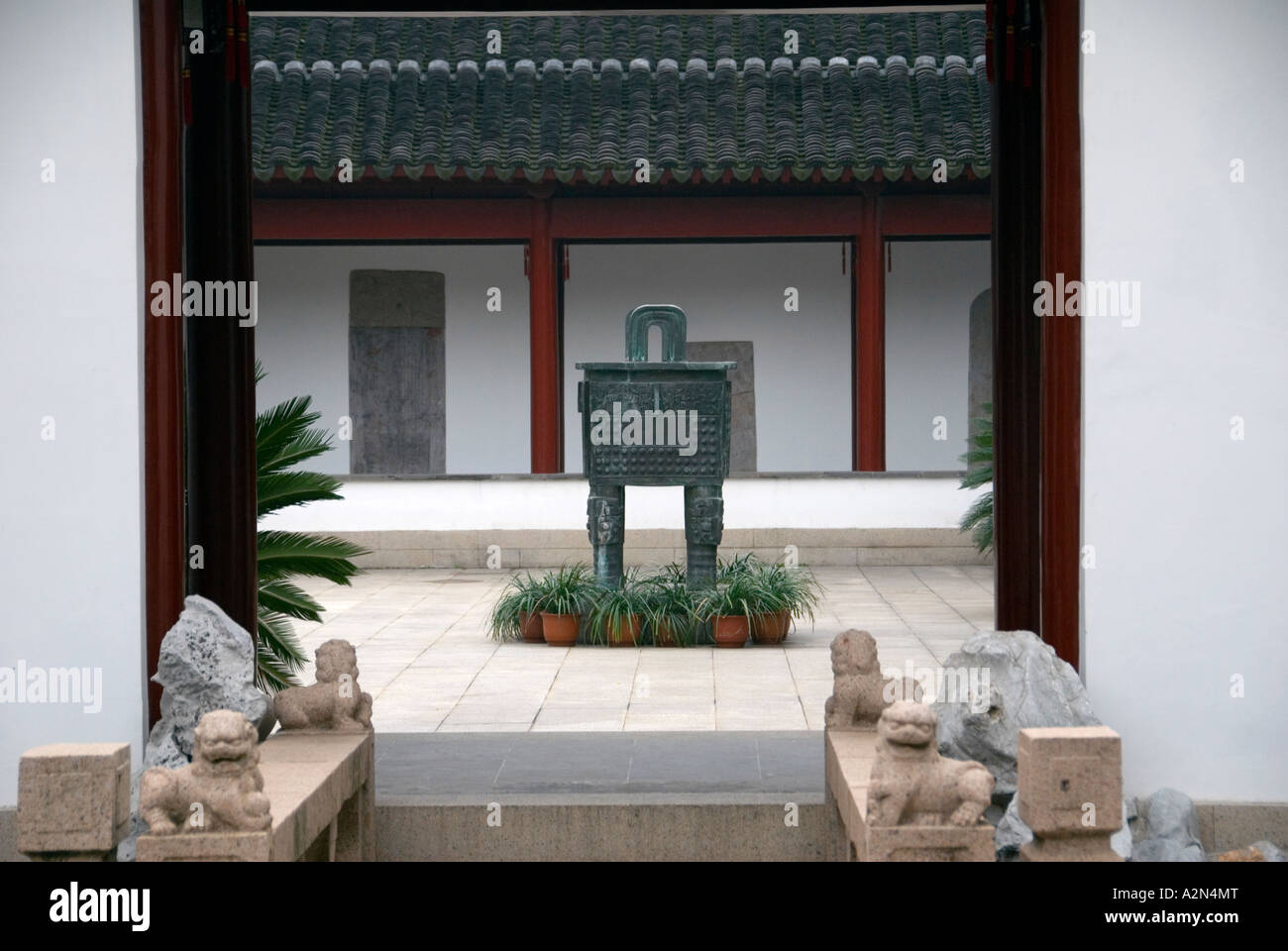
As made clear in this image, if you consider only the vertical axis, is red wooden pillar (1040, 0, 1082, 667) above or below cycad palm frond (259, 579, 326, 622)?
above

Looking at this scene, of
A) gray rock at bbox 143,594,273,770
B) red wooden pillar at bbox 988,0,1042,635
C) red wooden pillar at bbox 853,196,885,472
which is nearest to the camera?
gray rock at bbox 143,594,273,770

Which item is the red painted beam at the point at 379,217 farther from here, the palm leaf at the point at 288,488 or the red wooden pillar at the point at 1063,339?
the red wooden pillar at the point at 1063,339

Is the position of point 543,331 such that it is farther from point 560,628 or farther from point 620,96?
point 560,628

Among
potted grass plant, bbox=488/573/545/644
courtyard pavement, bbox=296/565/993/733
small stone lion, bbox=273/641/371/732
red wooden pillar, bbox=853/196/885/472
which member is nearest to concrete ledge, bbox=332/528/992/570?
red wooden pillar, bbox=853/196/885/472

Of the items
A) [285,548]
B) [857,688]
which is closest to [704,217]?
[285,548]

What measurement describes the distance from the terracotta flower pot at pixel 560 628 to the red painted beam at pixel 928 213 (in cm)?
652

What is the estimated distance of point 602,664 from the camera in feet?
31.7

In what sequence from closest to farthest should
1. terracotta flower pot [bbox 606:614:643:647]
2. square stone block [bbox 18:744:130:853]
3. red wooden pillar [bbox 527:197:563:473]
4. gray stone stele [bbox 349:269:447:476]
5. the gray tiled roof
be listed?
square stone block [bbox 18:744:130:853]
terracotta flower pot [bbox 606:614:643:647]
the gray tiled roof
red wooden pillar [bbox 527:197:563:473]
gray stone stele [bbox 349:269:447:476]

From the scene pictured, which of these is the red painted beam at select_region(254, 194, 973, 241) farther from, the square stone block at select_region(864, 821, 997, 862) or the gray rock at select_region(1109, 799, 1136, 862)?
the square stone block at select_region(864, 821, 997, 862)

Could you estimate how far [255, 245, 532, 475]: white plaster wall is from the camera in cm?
1642

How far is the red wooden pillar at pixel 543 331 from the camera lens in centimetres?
1534

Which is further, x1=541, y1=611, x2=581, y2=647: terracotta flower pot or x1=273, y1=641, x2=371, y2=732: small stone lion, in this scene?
x1=541, y1=611, x2=581, y2=647: terracotta flower pot

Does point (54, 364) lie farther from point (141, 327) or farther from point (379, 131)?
point (379, 131)

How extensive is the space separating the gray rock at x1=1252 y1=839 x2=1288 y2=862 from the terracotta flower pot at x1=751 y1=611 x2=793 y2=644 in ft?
17.9
